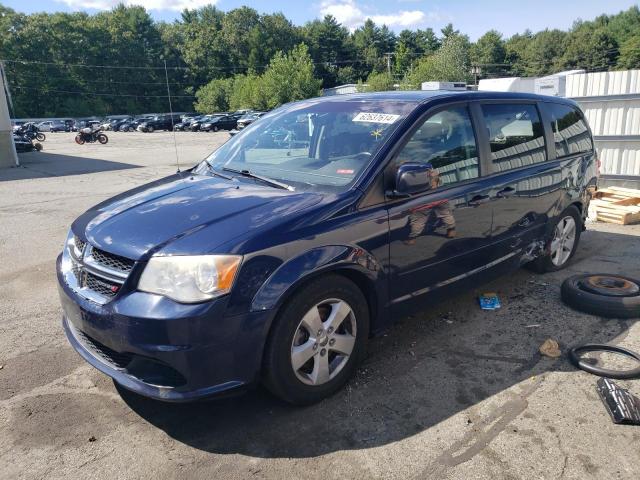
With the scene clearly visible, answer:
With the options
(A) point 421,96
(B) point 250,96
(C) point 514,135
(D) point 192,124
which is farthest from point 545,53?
(A) point 421,96

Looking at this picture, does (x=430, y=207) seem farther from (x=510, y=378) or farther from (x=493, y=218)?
(x=510, y=378)

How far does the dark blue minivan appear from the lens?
2602 millimetres

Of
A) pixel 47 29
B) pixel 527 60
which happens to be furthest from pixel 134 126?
pixel 527 60

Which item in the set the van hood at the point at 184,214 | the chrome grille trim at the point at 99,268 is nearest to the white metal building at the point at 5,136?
the van hood at the point at 184,214

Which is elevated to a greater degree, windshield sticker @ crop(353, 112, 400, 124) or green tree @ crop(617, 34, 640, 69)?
green tree @ crop(617, 34, 640, 69)

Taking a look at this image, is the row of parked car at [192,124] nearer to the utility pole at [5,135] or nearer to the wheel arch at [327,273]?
the utility pole at [5,135]

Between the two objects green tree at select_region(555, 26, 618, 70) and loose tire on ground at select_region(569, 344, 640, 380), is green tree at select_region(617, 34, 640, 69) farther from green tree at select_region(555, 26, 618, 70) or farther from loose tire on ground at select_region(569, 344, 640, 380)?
loose tire on ground at select_region(569, 344, 640, 380)

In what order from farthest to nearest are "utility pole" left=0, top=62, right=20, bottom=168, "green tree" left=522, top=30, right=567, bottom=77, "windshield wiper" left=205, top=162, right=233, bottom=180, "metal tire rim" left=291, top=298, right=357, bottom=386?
"green tree" left=522, top=30, right=567, bottom=77, "utility pole" left=0, top=62, right=20, bottom=168, "windshield wiper" left=205, top=162, right=233, bottom=180, "metal tire rim" left=291, top=298, right=357, bottom=386

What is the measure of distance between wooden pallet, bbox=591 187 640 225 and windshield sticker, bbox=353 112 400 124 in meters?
5.59

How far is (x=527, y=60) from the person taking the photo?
106188 millimetres

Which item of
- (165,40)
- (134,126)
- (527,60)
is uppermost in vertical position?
(165,40)

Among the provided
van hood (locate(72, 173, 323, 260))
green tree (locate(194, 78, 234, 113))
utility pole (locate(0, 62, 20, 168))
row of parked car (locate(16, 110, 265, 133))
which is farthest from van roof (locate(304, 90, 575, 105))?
green tree (locate(194, 78, 234, 113))

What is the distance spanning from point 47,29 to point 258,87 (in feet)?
165

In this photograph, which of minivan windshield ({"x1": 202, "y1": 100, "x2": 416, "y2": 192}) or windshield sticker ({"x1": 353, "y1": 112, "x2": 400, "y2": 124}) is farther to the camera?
windshield sticker ({"x1": 353, "y1": 112, "x2": 400, "y2": 124})
